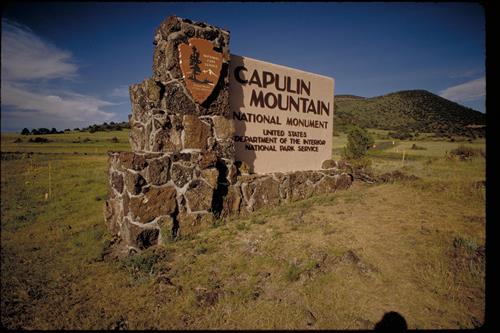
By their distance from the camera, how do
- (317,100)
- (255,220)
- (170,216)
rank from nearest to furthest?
(170,216), (255,220), (317,100)

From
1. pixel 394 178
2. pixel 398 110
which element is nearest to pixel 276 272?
pixel 394 178

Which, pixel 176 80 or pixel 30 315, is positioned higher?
pixel 176 80

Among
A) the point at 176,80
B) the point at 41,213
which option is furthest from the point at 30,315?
the point at 41,213

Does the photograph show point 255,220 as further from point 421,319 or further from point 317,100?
point 317,100

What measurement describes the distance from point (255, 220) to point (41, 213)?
7.01 m

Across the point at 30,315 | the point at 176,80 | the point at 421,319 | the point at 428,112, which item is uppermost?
the point at 428,112

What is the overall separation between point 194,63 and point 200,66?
16 centimetres

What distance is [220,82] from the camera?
6.55 metres

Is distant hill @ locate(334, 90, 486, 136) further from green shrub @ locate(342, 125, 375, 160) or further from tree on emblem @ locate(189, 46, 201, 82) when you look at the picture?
tree on emblem @ locate(189, 46, 201, 82)

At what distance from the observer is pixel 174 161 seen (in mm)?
5555

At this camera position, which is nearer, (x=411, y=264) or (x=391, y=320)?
(x=391, y=320)

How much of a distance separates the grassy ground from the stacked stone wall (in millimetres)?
459

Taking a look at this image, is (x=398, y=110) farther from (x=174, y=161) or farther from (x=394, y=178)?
(x=174, y=161)
